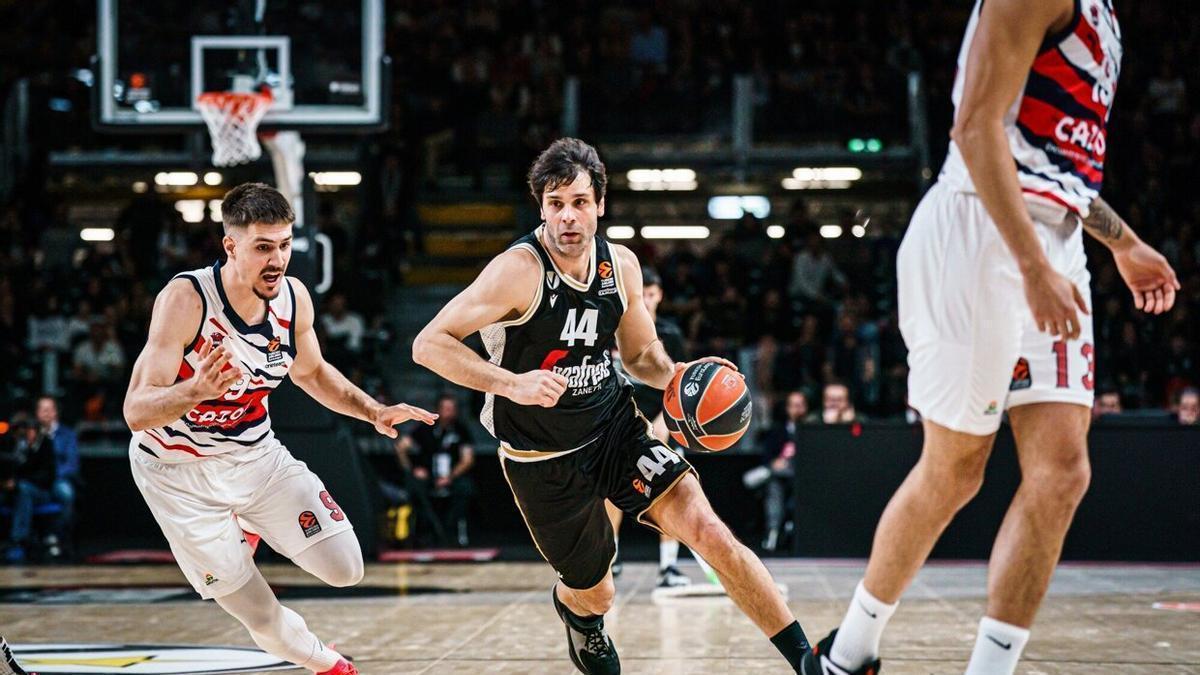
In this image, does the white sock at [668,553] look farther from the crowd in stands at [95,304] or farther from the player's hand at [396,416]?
the crowd in stands at [95,304]

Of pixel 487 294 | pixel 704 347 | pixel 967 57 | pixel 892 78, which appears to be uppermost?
pixel 892 78

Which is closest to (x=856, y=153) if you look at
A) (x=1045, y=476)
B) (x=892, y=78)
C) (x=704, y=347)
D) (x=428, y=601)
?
(x=892, y=78)

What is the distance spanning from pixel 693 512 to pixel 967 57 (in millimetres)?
1851

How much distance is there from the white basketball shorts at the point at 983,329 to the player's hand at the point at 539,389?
1.19 metres

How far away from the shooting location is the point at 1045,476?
3340 mm

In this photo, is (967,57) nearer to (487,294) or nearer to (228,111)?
(487,294)

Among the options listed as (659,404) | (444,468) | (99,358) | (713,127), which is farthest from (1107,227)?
(713,127)

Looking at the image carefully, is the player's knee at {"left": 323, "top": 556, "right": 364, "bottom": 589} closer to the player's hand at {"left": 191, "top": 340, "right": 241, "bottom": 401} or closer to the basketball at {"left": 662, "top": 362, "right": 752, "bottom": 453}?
the player's hand at {"left": 191, "top": 340, "right": 241, "bottom": 401}

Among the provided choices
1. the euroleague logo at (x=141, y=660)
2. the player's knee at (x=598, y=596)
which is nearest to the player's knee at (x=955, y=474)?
the player's knee at (x=598, y=596)

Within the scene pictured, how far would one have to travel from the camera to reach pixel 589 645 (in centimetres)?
499

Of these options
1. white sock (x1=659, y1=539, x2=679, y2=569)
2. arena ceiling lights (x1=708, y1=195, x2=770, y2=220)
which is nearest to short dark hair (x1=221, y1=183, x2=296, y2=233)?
white sock (x1=659, y1=539, x2=679, y2=569)

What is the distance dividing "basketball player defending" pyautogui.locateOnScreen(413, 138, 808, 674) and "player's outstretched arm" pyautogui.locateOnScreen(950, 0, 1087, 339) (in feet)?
5.24

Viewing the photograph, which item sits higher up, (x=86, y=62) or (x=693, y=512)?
(x=86, y=62)

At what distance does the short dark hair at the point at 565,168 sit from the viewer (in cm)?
462
